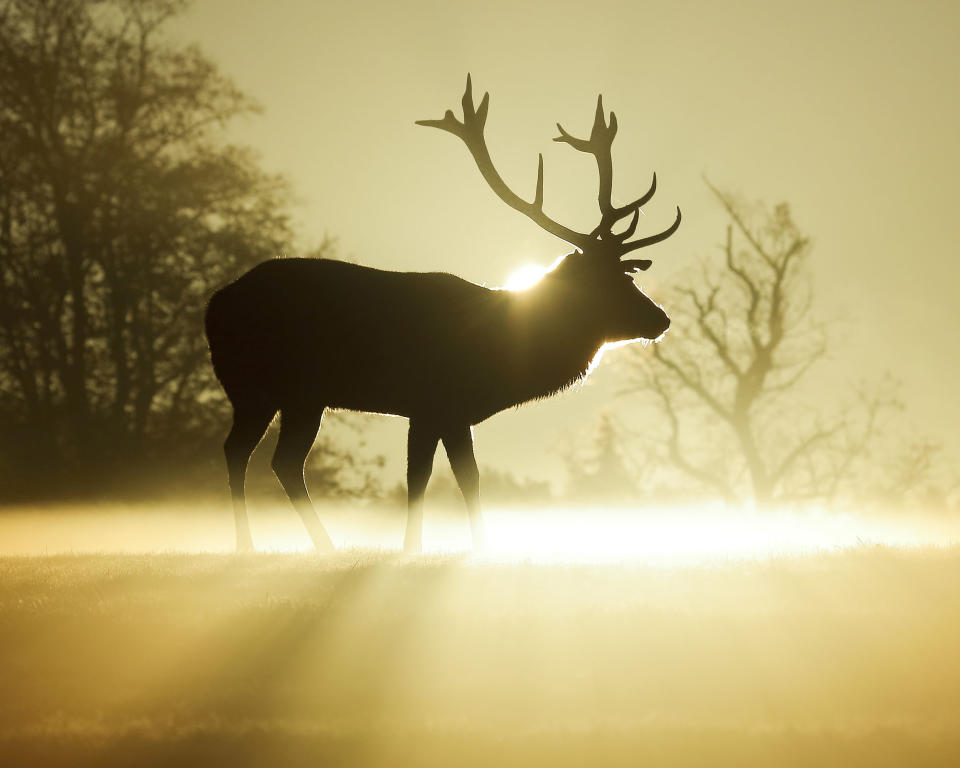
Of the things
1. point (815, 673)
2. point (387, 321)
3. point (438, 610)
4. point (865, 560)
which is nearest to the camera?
point (815, 673)

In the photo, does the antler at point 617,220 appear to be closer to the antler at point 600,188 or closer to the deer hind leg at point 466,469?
the antler at point 600,188

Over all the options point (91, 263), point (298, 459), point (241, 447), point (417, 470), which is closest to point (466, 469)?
point (417, 470)

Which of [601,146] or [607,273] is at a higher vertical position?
[601,146]

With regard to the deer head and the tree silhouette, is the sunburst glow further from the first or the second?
the tree silhouette

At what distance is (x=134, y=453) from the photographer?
18.4 m

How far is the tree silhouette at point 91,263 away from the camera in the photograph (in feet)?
60.8

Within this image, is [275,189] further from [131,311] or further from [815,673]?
[815,673]

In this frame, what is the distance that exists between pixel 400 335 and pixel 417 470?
1.40 m

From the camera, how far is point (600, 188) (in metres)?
12.0

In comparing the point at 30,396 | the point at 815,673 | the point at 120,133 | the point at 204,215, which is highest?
the point at 120,133

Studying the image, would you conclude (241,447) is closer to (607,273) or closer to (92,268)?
(607,273)

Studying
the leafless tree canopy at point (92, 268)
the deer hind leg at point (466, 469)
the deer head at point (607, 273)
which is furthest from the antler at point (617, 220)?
the leafless tree canopy at point (92, 268)

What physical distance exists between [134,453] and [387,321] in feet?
27.8

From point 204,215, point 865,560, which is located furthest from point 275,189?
point 865,560
